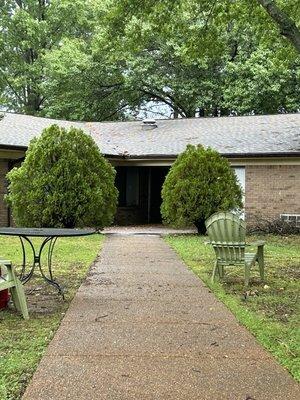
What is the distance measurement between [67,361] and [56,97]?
2723cm

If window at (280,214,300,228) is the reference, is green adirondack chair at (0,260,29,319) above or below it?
below

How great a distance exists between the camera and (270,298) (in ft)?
21.0

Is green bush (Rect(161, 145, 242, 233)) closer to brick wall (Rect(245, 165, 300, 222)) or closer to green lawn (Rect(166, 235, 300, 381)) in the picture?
brick wall (Rect(245, 165, 300, 222))

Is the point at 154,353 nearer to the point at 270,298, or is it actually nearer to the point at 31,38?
the point at 270,298

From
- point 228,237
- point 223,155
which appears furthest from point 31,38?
point 228,237

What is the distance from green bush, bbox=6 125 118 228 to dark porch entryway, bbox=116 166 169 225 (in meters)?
5.18

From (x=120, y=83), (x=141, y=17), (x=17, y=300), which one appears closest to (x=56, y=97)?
(x=120, y=83)

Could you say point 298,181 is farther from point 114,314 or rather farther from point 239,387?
point 239,387

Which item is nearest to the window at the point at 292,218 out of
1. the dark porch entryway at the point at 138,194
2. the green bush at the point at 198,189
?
the green bush at the point at 198,189

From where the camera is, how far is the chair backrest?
7160 millimetres

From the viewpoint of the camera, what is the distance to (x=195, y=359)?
13.0 feet

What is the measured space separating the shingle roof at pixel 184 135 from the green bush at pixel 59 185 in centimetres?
256

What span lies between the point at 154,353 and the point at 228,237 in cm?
339

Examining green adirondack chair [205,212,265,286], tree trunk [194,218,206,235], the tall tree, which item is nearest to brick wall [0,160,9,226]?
tree trunk [194,218,206,235]
